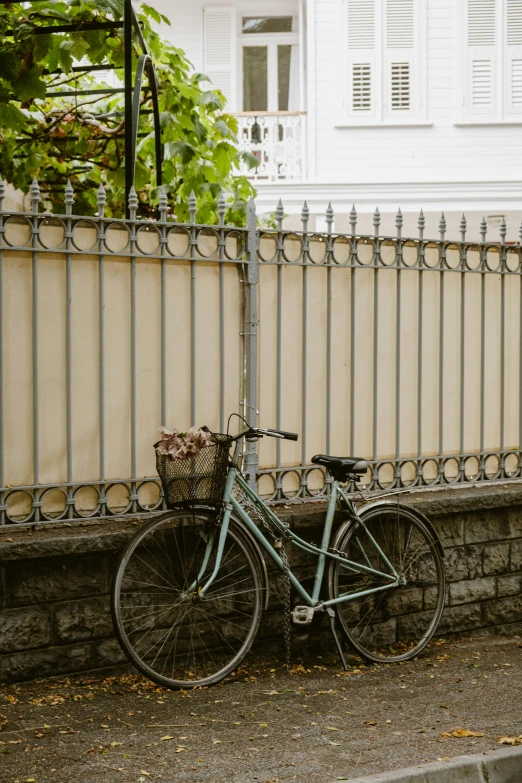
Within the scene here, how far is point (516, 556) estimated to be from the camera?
6.41m

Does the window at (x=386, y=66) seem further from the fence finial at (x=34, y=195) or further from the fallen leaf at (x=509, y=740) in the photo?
the fallen leaf at (x=509, y=740)

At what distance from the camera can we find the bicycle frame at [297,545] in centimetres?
500

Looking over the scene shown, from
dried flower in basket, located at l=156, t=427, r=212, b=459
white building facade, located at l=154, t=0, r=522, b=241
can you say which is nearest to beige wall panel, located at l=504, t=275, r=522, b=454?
dried flower in basket, located at l=156, t=427, r=212, b=459

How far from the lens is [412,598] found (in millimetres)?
5988

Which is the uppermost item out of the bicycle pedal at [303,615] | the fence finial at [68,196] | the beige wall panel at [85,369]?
the fence finial at [68,196]

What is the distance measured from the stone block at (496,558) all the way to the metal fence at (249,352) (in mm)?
442

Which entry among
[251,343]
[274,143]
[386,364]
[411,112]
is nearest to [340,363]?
[386,364]

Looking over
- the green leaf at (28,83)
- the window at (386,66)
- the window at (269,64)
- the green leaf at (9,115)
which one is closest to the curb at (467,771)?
the green leaf at (28,83)

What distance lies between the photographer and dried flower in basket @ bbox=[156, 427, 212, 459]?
4.84 meters

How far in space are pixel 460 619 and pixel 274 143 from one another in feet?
37.8

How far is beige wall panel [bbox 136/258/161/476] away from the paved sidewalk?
1.13m

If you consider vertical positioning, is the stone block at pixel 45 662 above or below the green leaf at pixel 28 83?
below

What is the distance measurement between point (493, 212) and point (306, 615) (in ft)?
41.1

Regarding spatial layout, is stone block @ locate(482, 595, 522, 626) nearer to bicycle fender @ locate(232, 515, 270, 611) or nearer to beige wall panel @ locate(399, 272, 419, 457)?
beige wall panel @ locate(399, 272, 419, 457)
